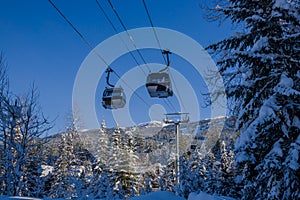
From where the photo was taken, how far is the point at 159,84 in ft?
44.1

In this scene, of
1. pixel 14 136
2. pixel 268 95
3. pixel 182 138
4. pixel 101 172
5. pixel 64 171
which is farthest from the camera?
pixel 182 138

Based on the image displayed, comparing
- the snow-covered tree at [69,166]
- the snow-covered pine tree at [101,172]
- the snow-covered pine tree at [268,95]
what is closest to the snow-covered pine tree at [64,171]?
the snow-covered tree at [69,166]

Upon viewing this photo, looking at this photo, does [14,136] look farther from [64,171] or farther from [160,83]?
[64,171]

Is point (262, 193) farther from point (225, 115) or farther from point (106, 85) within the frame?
point (106, 85)

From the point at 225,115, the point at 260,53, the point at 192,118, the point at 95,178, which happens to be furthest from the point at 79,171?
the point at 260,53

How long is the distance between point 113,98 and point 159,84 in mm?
2824

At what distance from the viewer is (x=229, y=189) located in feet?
63.2

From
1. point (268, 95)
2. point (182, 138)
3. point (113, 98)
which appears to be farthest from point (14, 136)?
point (182, 138)

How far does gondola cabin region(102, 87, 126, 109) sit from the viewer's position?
14.9 m

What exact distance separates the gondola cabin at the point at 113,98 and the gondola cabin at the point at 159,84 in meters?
1.92

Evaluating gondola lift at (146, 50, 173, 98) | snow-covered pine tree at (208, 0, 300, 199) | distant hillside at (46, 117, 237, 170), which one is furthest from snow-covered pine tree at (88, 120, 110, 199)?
snow-covered pine tree at (208, 0, 300, 199)

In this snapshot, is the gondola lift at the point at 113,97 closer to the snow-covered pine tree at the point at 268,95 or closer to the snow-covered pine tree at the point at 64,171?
the snow-covered pine tree at the point at 268,95

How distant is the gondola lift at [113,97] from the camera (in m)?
14.9

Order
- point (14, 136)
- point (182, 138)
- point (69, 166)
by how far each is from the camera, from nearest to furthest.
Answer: point (14, 136) → point (69, 166) → point (182, 138)
